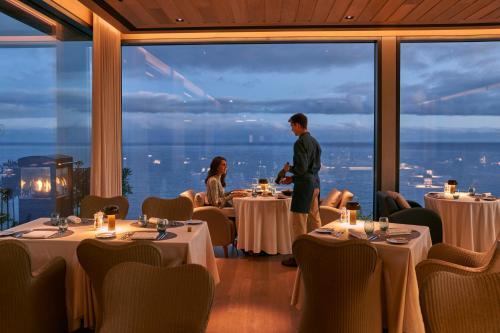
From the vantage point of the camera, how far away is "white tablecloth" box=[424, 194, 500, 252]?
5.72 metres

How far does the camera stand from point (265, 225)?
6016mm

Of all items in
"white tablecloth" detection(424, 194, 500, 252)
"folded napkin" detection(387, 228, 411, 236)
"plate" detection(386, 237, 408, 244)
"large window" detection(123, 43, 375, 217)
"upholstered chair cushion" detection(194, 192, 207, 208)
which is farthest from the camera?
"large window" detection(123, 43, 375, 217)

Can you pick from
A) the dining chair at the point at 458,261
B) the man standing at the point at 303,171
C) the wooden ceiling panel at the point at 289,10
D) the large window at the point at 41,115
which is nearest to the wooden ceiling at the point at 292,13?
the wooden ceiling panel at the point at 289,10

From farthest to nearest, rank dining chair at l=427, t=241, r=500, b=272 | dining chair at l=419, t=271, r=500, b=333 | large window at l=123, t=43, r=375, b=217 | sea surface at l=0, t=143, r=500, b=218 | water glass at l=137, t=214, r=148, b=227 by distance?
large window at l=123, t=43, r=375, b=217 < sea surface at l=0, t=143, r=500, b=218 < water glass at l=137, t=214, r=148, b=227 < dining chair at l=427, t=241, r=500, b=272 < dining chair at l=419, t=271, r=500, b=333

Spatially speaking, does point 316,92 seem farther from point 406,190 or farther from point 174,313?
point 174,313

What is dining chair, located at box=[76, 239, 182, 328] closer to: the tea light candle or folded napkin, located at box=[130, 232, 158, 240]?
folded napkin, located at box=[130, 232, 158, 240]

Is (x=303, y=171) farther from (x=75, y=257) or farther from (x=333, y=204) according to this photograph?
(x=75, y=257)

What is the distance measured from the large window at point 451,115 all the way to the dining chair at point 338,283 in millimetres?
4957

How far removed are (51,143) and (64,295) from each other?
116 inches

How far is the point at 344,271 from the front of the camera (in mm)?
2811

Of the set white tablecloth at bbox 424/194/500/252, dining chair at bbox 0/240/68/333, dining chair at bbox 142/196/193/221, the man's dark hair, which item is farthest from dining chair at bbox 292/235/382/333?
white tablecloth at bbox 424/194/500/252

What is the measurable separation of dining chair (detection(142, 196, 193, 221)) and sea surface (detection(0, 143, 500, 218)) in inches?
89.1

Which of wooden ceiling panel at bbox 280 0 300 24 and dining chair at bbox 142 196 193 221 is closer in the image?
dining chair at bbox 142 196 193 221

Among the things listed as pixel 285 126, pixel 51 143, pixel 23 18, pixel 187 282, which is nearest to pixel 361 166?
pixel 285 126
